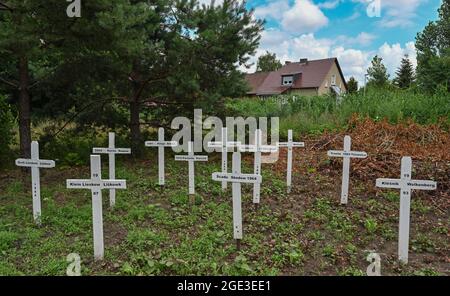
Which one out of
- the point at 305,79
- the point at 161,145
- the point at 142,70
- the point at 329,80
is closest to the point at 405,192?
the point at 161,145

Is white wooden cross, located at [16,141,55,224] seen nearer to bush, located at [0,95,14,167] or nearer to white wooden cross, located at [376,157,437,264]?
bush, located at [0,95,14,167]

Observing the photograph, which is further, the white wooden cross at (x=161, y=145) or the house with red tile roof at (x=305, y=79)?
the house with red tile roof at (x=305, y=79)

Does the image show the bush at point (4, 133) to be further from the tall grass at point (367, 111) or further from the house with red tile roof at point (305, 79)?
the house with red tile roof at point (305, 79)

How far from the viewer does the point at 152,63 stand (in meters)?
7.66

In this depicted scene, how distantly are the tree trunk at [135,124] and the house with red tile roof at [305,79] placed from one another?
2814 cm

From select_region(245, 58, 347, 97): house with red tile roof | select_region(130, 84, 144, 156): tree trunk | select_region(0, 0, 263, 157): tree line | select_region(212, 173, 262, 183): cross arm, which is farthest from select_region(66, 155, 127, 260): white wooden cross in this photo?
select_region(245, 58, 347, 97): house with red tile roof

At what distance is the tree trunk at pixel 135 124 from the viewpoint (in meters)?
8.14

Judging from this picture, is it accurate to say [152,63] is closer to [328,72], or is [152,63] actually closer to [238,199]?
[238,199]

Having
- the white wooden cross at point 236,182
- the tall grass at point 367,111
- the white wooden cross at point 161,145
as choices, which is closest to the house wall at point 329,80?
the tall grass at point 367,111

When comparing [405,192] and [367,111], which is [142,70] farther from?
[367,111]

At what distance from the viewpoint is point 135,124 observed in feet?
26.9

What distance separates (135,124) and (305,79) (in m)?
31.7
